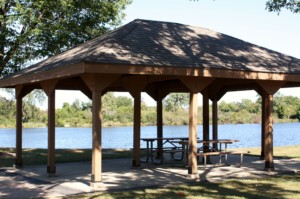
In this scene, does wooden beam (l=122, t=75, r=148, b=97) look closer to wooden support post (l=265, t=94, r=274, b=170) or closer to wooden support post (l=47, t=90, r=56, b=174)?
wooden support post (l=47, t=90, r=56, b=174)

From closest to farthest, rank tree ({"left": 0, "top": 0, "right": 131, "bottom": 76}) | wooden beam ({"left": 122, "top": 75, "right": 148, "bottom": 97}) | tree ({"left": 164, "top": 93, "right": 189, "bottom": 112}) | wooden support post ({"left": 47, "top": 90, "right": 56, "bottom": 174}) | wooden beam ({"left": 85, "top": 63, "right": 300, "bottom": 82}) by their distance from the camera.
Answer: wooden beam ({"left": 85, "top": 63, "right": 300, "bottom": 82}) → wooden support post ({"left": 47, "top": 90, "right": 56, "bottom": 174}) → wooden beam ({"left": 122, "top": 75, "right": 148, "bottom": 97}) → tree ({"left": 0, "top": 0, "right": 131, "bottom": 76}) → tree ({"left": 164, "top": 93, "right": 189, "bottom": 112})

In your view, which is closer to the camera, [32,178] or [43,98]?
[32,178]

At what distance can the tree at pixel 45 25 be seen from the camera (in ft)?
57.5

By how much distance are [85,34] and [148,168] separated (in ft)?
29.4

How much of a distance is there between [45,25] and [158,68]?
9633 millimetres

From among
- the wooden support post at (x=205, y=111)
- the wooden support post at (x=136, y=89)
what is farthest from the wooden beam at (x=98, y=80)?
the wooden support post at (x=205, y=111)

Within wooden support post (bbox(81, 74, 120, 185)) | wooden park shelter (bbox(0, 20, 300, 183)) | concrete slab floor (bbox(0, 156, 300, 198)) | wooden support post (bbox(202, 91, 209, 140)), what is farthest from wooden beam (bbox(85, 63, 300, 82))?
wooden support post (bbox(202, 91, 209, 140))

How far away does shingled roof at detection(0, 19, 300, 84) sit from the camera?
388 inches

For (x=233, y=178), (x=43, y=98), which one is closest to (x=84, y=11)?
(x=43, y=98)

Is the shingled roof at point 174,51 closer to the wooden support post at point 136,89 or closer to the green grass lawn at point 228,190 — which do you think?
the wooden support post at point 136,89

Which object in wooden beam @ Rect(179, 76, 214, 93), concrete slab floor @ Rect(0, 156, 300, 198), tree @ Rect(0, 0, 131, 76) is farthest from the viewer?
tree @ Rect(0, 0, 131, 76)

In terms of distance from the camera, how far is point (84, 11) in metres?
19.7

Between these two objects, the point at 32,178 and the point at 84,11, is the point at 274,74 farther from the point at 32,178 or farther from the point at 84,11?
the point at 84,11

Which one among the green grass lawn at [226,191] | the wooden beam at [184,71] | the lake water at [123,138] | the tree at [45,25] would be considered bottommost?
the lake water at [123,138]
